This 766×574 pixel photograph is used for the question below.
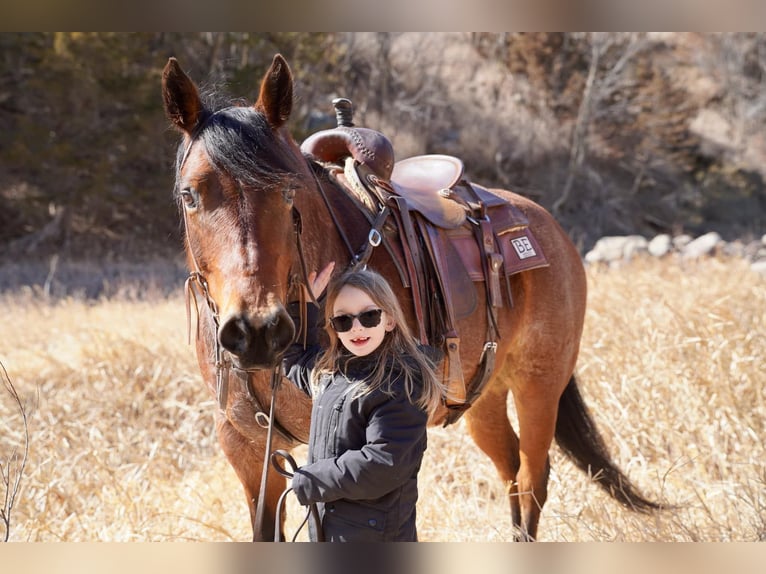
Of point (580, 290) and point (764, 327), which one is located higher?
point (580, 290)

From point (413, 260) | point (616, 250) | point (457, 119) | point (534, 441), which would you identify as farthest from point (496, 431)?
point (457, 119)

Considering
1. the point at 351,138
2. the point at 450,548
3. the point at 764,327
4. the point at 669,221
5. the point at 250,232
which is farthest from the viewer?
the point at 669,221

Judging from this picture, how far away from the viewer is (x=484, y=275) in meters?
3.19

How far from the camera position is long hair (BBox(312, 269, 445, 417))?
1909mm

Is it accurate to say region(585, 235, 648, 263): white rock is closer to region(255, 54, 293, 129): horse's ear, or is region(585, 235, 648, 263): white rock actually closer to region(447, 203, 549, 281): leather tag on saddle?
region(447, 203, 549, 281): leather tag on saddle

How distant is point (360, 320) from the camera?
197 centimetres

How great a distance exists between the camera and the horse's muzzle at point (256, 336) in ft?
6.49

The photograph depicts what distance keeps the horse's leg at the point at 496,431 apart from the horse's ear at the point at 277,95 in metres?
2.00

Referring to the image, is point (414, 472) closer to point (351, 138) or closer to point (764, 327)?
point (351, 138)

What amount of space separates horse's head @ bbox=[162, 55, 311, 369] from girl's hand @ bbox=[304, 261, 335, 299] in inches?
5.4

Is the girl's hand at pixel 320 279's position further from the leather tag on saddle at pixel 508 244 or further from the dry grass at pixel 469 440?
the dry grass at pixel 469 440

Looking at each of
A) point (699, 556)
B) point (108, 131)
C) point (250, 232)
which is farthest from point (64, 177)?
point (699, 556)

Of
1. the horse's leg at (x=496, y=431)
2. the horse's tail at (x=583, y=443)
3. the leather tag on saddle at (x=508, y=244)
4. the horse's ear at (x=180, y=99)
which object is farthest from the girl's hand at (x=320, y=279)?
the horse's tail at (x=583, y=443)
